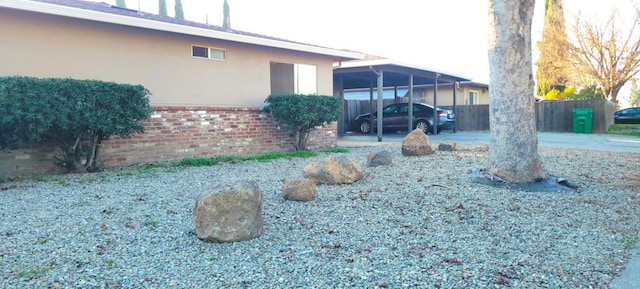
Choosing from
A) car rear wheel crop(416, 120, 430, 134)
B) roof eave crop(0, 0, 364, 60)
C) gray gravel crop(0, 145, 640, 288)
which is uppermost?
roof eave crop(0, 0, 364, 60)

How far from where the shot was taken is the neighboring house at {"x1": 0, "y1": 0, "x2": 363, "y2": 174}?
7.06 m

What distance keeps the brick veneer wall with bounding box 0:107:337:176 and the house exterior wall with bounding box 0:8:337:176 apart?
0.02 m

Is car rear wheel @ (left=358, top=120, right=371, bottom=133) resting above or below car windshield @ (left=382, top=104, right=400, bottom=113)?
below

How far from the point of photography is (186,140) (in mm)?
8852

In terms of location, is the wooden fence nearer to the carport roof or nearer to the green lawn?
the green lawn

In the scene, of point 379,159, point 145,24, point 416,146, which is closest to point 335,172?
point 379,159

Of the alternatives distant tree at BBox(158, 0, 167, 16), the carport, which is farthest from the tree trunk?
distant tree at BBox(158, 0, 167, 16)

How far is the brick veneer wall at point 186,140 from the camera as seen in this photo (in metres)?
7.04

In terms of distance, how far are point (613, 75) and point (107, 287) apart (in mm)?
27436

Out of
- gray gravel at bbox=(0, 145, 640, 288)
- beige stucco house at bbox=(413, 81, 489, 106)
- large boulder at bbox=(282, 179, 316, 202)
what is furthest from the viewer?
beige stucco house at bbox=(413, 81, 489, 106)

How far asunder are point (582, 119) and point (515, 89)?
15883 millimetres

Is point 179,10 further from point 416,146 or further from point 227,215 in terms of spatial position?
point 227,215

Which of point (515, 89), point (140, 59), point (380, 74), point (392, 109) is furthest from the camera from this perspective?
point (392, 109)

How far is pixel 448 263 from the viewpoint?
2.99m
